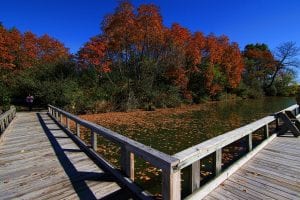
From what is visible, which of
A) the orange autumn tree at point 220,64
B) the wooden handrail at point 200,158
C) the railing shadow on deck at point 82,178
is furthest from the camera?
the orange autumn tree at point 220,64

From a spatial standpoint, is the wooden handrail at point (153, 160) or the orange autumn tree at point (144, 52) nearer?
the wooden handrail at point (153, 160)

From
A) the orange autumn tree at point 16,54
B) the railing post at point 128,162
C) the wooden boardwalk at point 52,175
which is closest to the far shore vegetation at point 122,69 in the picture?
the orange autumn tree at point 16,54

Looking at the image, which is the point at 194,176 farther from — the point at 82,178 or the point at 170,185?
the point at 82,178

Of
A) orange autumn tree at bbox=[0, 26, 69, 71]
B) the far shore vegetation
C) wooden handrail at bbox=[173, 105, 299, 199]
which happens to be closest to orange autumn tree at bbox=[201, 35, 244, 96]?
the far shore vegetation

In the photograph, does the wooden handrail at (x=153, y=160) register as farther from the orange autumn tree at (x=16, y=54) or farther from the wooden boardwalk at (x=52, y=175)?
the orange autumn tree at (x=16, y=54)

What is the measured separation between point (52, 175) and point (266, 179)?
3989 mm

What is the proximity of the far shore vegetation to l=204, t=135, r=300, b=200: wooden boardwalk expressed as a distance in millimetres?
15796

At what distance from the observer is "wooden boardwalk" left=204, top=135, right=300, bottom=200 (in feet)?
12.0

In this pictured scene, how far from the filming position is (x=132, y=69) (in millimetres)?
23547

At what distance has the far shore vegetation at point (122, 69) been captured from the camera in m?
20.2

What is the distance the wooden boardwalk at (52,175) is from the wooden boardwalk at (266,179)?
1.74m

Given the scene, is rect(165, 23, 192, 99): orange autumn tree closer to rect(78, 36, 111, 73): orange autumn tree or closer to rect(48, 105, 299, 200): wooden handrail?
rect(78, 36, 111, 73): orange autumn tree

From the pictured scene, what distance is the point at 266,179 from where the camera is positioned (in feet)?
13.8

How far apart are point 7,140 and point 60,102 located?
11.0 meters
